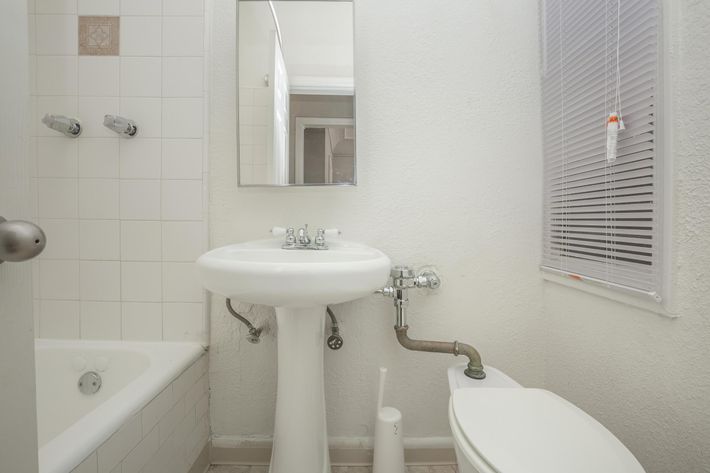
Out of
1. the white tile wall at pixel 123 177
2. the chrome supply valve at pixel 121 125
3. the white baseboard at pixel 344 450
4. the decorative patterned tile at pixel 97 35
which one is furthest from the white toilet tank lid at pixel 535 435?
the decorative patterned tile at pixel 97 35

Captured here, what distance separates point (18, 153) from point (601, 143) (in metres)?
1.14

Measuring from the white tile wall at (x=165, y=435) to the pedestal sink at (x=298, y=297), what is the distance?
0.88 ft

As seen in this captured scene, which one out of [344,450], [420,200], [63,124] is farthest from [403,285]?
[63,124]

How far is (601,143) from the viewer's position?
784 mm

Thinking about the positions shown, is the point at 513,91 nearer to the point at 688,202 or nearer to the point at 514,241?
the point at 514,241

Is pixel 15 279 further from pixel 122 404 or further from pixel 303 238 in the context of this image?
pixel 303 238

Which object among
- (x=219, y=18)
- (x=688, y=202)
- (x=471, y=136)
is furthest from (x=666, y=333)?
(x=219, y=18)

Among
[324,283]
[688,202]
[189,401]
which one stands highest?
[688,202]

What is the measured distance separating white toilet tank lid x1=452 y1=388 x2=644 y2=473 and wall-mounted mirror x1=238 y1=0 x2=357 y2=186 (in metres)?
0.73

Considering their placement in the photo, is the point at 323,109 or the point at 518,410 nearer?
the point at 518,410

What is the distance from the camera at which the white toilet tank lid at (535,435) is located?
47 cm

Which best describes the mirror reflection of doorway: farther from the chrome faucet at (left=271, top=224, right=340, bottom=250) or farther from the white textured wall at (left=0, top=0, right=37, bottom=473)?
the white textured wall at (left=0, top=0, right=37, bottom=473)

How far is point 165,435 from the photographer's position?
29.2 inches

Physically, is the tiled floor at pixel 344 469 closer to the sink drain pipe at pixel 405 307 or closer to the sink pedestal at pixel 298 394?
the sink pedestal at pixel 298 394
